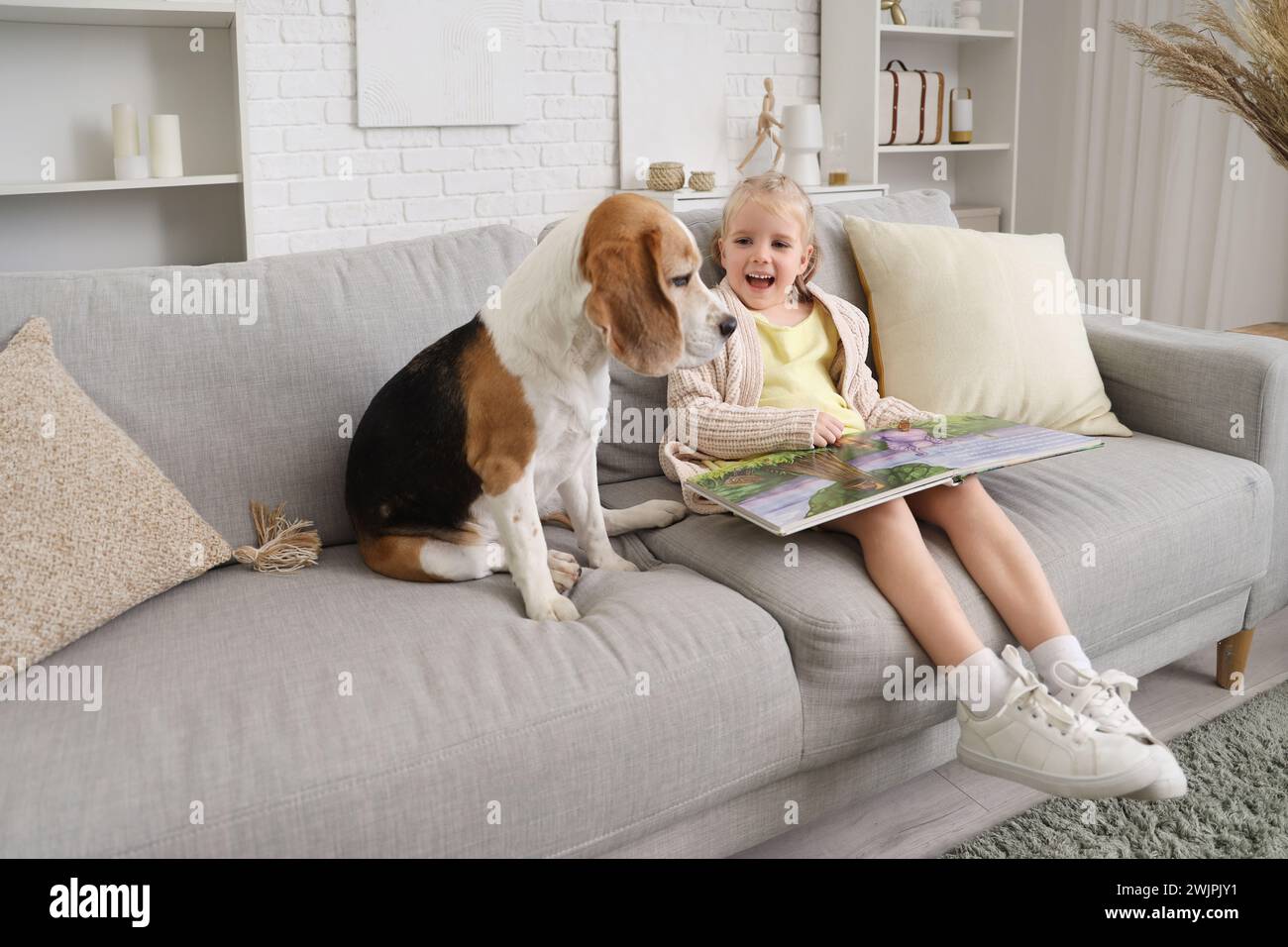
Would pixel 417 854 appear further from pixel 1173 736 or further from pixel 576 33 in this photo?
pixel 576 33

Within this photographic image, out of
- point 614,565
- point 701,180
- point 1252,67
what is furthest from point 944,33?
point 614,565

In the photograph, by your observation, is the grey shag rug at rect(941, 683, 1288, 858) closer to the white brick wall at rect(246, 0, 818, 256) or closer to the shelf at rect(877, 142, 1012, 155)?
the white brick wall at rect(246, 0, 818, 256)

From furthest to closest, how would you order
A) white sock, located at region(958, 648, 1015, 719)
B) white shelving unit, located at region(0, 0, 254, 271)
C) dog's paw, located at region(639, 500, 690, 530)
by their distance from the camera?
1. white shelving unit, located at region(0, 0, 254, 271)
2. dog's paw, located at region(639, 500, 690, 530)
3. white sock, located at region(958, 648, 1015, 719)

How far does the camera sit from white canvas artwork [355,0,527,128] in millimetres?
3586

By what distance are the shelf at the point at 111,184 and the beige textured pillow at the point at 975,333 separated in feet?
6.62

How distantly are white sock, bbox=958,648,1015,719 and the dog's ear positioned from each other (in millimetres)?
590

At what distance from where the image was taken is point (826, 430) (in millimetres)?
1725

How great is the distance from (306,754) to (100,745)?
215 mm

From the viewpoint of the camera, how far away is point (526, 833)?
1.21 metres

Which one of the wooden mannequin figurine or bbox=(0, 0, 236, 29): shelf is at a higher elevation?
bbox=(0, 0, 236, 29): shelf

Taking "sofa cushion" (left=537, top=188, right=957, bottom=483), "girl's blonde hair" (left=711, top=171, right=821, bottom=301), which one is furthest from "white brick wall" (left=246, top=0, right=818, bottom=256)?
"girl's blonde hair" (left=711, top=171, right=821, bottom=301)

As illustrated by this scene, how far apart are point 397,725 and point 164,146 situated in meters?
2.61
